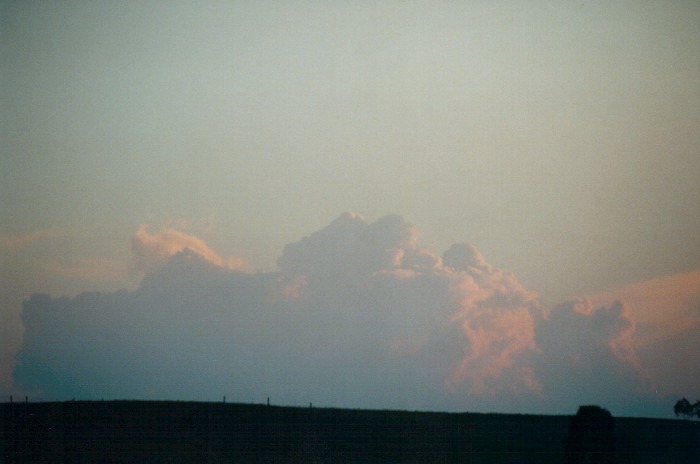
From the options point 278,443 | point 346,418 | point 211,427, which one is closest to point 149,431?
point 211,427

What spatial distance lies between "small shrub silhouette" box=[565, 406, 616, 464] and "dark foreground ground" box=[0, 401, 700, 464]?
784mm

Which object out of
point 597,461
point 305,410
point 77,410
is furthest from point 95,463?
point 597,461

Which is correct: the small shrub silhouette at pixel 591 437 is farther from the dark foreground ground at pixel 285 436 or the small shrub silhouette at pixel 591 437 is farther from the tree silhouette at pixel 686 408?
the tree silhouette at pixel 686 408

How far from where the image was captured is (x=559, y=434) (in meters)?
61.3

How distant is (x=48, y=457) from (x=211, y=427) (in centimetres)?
1143

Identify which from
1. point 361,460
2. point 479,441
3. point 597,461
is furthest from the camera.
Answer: point 479,441

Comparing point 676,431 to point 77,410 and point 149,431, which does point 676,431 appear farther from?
point 77,410

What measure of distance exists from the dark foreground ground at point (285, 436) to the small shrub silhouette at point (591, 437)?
2.57ft

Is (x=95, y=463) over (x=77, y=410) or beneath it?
beneath

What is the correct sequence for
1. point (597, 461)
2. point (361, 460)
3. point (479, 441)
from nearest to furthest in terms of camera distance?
point (597, 461)
point (361, 460)
point (479, 441)

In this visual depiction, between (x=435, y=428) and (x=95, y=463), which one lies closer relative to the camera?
(x=95, y=463)

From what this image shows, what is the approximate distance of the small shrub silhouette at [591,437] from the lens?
52.6 meters

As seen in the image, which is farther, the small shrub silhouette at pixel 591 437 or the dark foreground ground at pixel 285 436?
the dark foreground ground at pixel 285 436

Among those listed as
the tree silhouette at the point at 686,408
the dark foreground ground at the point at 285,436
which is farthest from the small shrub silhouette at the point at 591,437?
the tree silhouette at the point at 686,408
